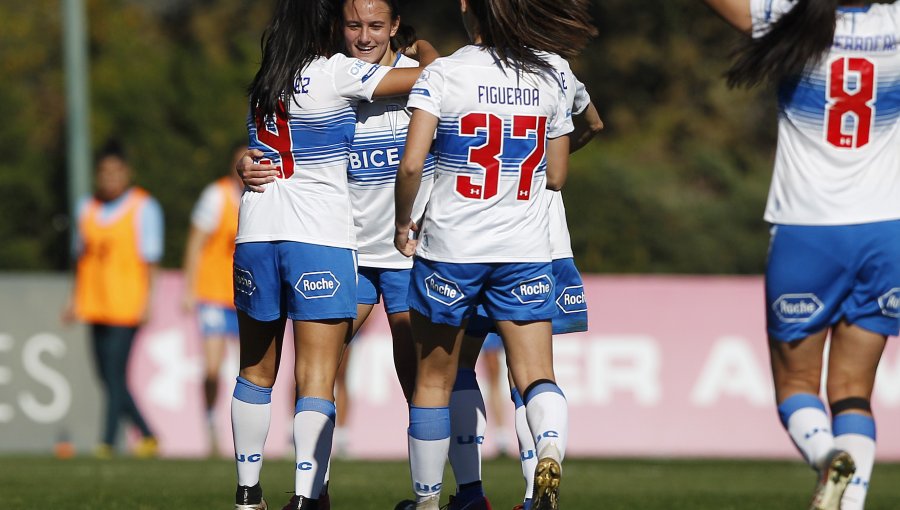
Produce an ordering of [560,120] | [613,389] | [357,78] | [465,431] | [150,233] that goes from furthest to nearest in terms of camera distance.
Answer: [613,389] < [150,233] < [465,431] < [357,78] < [560,120]

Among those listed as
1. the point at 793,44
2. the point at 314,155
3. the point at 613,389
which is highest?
the point at 793,44

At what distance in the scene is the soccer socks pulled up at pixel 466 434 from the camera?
660cm

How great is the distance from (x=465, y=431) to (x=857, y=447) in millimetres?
1733

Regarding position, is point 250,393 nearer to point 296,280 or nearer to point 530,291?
Result: point 296,280

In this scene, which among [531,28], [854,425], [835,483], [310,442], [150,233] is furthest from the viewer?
[150,233]

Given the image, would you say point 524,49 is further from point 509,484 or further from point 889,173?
point 509,484

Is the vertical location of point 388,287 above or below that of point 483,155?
below

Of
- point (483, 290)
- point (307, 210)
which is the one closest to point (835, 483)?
point (483, 290)

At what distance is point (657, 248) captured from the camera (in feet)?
61.4

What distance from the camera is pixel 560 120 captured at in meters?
6.04

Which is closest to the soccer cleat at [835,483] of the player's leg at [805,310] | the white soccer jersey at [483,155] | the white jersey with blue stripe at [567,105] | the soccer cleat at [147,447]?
the player's leg at [805,310]

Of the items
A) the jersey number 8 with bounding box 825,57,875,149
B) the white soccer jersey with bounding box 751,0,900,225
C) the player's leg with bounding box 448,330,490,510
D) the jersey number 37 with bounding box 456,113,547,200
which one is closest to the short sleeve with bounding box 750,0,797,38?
the white soccer jersey with bounding box 751,0,900,225

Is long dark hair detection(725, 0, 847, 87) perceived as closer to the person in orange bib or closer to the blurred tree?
the blurred tree

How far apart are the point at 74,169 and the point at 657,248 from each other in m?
6.96
